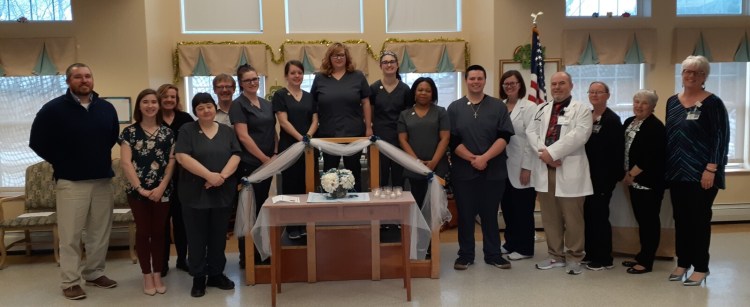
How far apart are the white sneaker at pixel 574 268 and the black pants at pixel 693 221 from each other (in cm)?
72

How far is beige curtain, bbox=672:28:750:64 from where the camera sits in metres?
6.44

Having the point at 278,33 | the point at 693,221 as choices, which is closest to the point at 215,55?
the point at 278,33

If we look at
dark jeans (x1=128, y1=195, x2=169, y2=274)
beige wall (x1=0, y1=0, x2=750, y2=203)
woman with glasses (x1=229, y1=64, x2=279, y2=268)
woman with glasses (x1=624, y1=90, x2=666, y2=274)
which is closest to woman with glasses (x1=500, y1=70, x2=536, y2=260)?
woman with glasses (x1=624, y1=90, x2=666, y2=274)

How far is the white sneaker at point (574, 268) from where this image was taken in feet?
14.3

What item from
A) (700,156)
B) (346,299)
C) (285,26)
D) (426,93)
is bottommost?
(346,299)

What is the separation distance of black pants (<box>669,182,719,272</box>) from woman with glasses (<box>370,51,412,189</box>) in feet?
6.24

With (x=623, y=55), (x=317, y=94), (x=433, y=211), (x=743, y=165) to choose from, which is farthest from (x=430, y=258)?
(x=743, y=165)

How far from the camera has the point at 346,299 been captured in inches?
152

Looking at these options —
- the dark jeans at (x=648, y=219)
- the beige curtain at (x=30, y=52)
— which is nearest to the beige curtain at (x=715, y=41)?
the dark jeans at (x=648, y=219)

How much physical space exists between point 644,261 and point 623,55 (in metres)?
2.92

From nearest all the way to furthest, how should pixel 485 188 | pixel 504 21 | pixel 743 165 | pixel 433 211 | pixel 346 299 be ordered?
pixel 346 299 → pixel 433 211 → pixel 485 188 → pixel 504 21 → pixel 743 165

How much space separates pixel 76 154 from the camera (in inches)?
153

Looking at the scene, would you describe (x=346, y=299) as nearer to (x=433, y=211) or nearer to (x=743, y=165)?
(x=433, y=211)

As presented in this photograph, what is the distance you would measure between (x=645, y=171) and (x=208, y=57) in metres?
4.90
